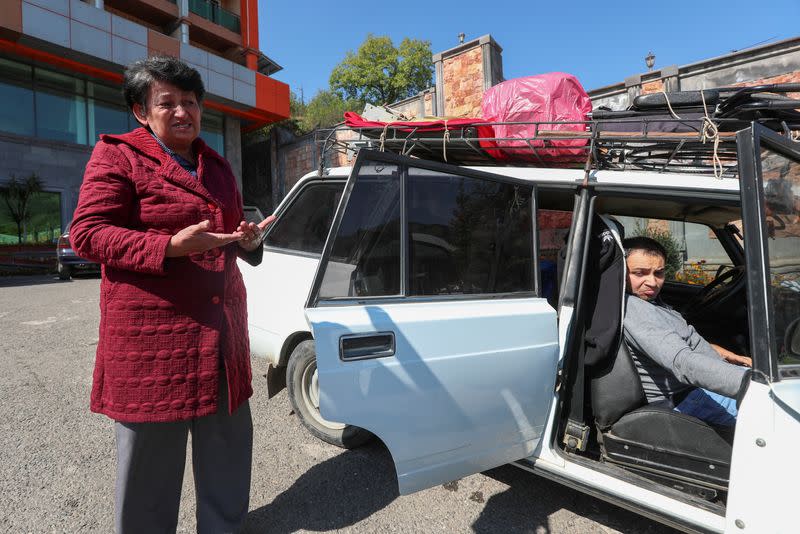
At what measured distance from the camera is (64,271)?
38.5ft

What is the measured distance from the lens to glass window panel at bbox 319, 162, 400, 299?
1723 millimetres

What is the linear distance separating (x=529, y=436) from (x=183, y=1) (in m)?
24.4

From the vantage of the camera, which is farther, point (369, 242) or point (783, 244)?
point (369, 242)

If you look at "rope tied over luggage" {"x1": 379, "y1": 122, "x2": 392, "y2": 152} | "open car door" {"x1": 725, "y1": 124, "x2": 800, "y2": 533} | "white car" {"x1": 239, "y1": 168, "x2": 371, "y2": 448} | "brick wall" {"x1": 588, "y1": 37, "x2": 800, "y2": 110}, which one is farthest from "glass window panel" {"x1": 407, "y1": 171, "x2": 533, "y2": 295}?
"brick wall" {"x1": 588, "y1": 37, "x2": 800, "y2": 110}

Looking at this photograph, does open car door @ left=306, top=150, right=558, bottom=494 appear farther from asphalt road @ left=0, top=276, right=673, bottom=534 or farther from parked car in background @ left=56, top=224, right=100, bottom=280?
parked car in background @ left=56, top=224, right=100, bottom=280

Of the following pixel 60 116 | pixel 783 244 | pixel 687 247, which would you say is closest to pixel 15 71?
pixel 60 116

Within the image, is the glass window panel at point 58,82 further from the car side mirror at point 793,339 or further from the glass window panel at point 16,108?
the car side mirror at point 793,339

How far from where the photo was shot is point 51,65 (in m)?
16.3

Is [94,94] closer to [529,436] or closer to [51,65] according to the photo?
[51,65]

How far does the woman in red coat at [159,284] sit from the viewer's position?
1460 mm

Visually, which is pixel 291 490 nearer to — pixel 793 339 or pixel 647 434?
pixel 647 434

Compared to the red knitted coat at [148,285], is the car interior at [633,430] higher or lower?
lower

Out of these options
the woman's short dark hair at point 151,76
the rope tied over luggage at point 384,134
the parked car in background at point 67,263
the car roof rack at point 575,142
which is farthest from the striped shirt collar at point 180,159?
the parked car in background at point 67,263

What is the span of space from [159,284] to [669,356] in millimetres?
→ 2064
